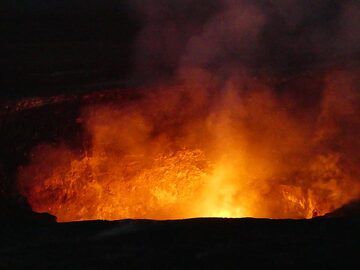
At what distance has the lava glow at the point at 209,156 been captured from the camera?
491 centimetres

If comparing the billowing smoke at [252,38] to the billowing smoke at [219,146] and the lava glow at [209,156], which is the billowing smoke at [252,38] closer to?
the billowing smoke at [219,146]

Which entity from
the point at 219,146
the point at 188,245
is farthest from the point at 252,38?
the point at 188,245

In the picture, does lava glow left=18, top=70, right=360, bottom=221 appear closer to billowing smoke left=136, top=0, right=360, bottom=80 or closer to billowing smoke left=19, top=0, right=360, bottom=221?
billowing smoke left=19, top=0, right=360, bottom=221

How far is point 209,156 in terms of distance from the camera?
5527 mm

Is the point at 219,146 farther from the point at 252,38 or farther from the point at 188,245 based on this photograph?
the point at 188,245

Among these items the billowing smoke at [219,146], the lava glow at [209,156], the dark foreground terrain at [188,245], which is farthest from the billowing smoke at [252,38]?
the dark foreground terrain at [188,245]

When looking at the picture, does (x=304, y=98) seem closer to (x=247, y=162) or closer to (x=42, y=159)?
(x=247, y=162)

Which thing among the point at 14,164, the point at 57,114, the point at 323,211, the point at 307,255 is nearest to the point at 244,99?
the point at 323,211

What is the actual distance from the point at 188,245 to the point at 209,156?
3106mm

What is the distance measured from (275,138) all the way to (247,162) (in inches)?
18.6

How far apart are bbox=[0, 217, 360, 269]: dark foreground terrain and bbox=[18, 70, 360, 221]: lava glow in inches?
84.5

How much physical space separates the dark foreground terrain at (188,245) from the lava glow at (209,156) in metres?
2.15

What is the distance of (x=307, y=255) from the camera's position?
2314 millimetres

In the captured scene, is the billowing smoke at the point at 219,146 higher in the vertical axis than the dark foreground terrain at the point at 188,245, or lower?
higher
